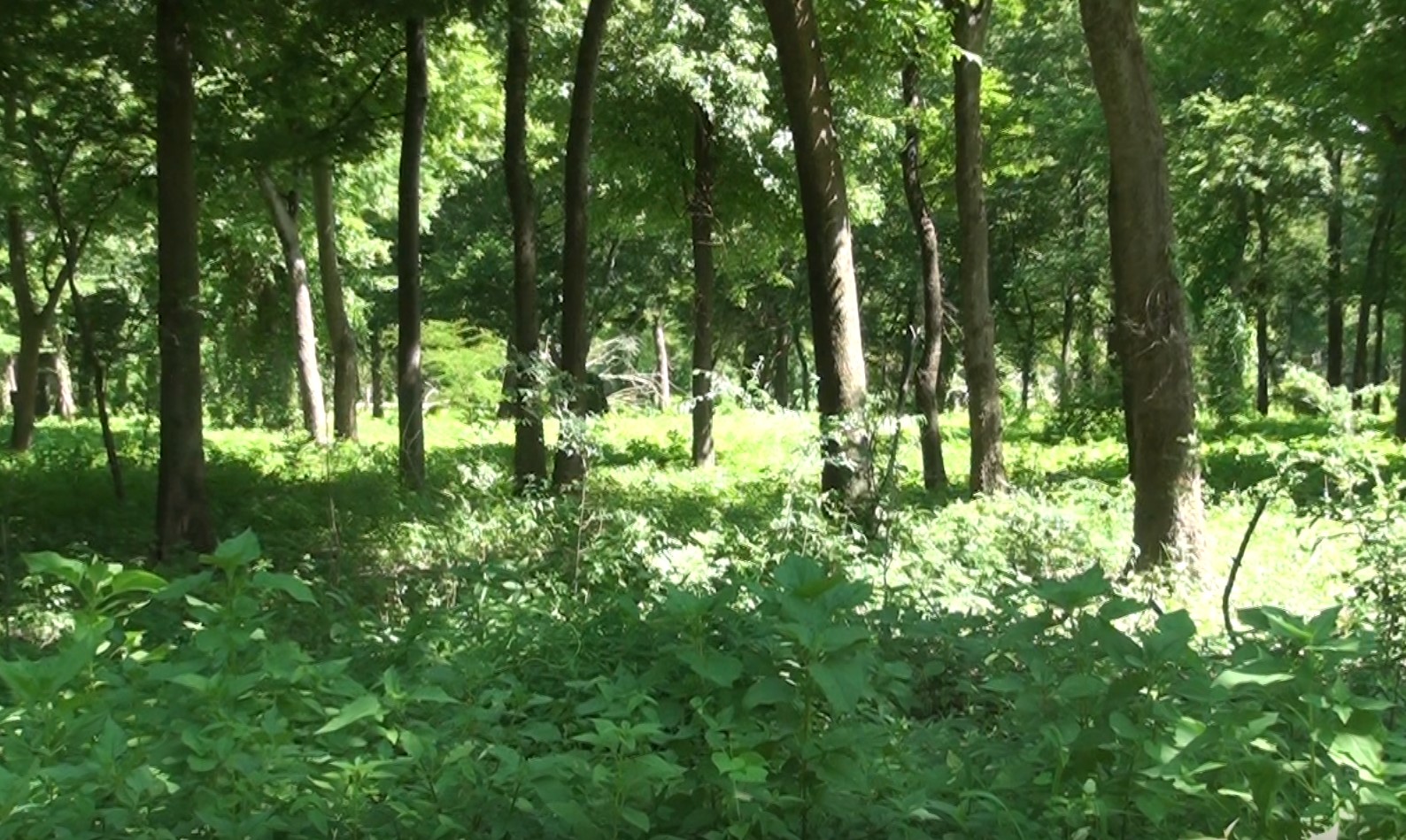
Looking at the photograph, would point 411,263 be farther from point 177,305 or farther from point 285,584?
point 285,584

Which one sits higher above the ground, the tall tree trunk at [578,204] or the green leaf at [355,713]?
the tall tree trunk at [578,204]

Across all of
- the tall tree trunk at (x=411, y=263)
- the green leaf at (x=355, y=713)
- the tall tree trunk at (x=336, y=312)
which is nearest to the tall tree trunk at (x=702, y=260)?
the tall tree trunk at (x=411, y=263)

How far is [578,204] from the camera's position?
13.7 meters

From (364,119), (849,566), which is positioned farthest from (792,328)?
(849,566)

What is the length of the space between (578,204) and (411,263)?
217cm

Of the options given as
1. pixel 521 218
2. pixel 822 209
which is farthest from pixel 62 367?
pixel 822 209

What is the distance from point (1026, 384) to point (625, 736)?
4128 cm

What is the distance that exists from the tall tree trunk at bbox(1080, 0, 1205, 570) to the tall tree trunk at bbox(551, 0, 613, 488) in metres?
6.25

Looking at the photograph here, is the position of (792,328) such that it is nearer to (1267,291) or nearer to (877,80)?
(1267,291)

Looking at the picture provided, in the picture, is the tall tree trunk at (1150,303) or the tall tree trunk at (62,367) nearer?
the tall tree trunk at (1150,303)

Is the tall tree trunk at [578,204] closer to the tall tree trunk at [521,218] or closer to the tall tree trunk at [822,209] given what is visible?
the tall tree trunk at [521,218]

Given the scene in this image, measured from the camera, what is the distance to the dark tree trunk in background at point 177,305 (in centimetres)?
957

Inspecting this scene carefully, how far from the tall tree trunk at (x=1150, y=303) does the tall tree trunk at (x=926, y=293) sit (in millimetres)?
7183

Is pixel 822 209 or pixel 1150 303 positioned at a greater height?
pixel 822 209
